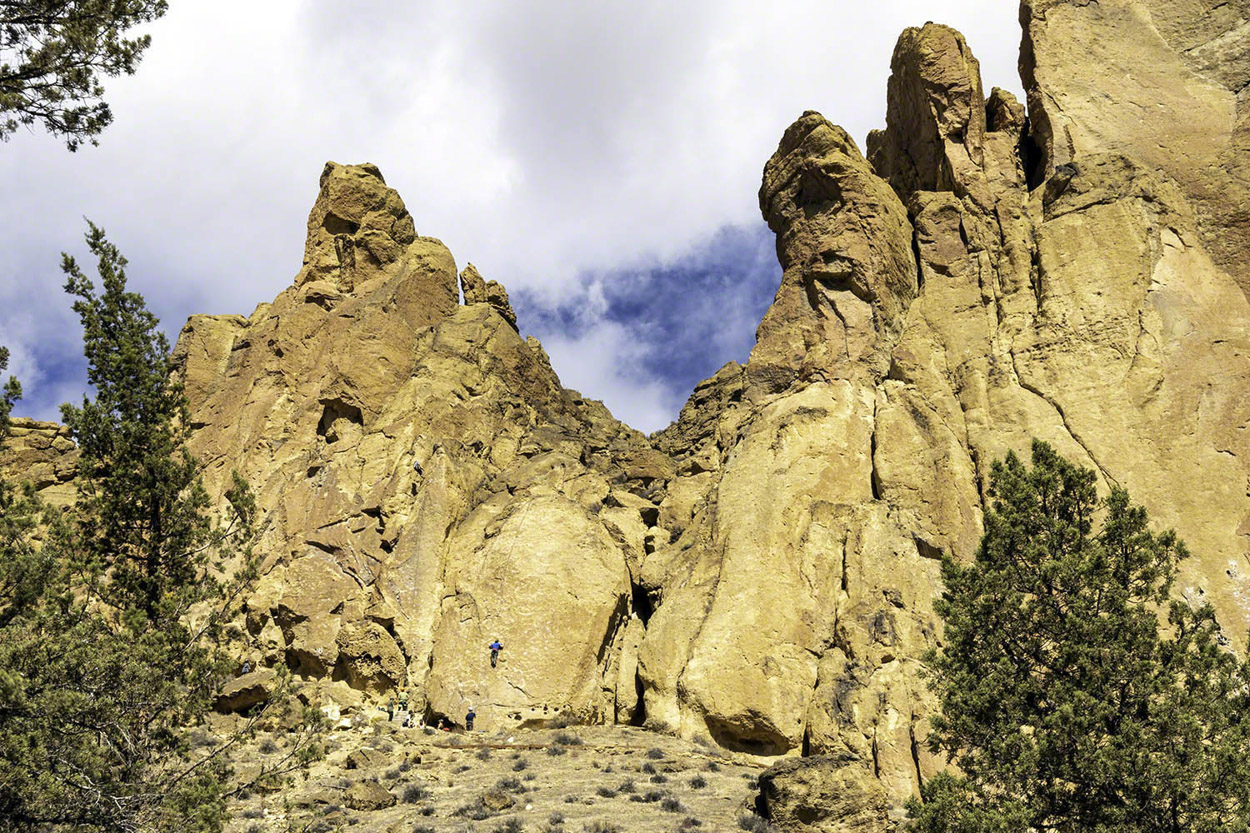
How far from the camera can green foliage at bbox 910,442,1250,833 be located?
48.2 ft

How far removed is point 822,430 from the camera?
109 feet

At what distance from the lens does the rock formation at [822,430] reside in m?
28.3

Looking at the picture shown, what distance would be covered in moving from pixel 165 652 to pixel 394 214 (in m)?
34.0

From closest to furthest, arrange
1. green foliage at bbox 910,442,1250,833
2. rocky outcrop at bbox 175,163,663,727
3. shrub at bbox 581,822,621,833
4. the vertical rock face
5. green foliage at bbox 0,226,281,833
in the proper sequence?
green foliage at bbox 0,226,281,833, green foliage at bbox 910,442,1250,833, shrub at bbox 581,822,621,833, rocky outcrop at bbox 175,163,663,727, the vertical rock face

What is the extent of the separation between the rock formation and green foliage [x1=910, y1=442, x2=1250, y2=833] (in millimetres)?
4813

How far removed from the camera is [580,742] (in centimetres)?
2878

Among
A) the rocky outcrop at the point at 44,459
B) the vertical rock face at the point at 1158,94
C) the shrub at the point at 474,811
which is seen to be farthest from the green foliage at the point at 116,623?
the vertical rock face at the point at 1158,94

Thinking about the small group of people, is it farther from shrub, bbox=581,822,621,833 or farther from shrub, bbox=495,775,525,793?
shrub, bbox=581,822,621,833

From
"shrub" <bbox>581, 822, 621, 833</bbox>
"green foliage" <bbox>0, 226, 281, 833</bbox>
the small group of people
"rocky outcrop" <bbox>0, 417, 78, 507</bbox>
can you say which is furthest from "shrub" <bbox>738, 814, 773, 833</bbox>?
"rocky outcrop" <bbox>0, 417, 78, 507</bbox>

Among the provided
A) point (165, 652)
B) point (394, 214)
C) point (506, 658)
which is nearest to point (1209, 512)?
point (506, 658)

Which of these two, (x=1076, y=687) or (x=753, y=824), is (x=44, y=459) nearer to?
(x=753, y=824)

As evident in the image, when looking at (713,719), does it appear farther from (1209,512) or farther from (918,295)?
(918,295)

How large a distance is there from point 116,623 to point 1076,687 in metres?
17.8

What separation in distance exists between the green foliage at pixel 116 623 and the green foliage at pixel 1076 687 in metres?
13.0
